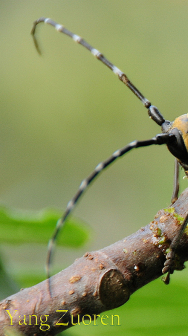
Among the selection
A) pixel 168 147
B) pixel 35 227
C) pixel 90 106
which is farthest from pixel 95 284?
pixel 90 106

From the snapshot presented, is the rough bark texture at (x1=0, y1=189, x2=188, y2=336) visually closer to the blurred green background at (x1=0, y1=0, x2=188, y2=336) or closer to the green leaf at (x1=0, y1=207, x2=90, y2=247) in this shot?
the green leaf at (x1=0, y1=207, x2=90, y2=247)

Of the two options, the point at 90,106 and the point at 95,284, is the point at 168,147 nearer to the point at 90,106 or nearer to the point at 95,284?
the point at 95,284

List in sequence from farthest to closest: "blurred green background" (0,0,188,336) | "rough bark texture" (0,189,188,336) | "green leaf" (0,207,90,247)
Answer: "blurred green background" (0,0,188,336)
"green leaf" (0,207,90,247)
"rough bark texture" (0,189,188,336)

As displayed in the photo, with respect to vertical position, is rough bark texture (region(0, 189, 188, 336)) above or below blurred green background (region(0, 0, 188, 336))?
below

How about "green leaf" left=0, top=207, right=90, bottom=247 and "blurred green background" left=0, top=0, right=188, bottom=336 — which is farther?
Answer: "blurred green background" left=0, top=0, right=188, bottom=336

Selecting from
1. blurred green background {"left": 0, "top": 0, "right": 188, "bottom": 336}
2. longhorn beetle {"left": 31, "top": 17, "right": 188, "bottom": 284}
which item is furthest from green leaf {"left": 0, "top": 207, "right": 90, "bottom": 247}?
blurred green background {"left": 0, "top": 0, "right": 188, "bottom": 336}

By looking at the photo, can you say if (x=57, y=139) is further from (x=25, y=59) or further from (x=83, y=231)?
(x=83, y=231)

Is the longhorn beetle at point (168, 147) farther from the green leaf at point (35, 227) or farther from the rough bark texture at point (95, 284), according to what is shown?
the green leaf at point (35, 227)

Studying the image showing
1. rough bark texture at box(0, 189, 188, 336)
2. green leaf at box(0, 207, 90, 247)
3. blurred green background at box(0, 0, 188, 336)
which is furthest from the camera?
blurred green background at box(0, 0, 188, 336)
